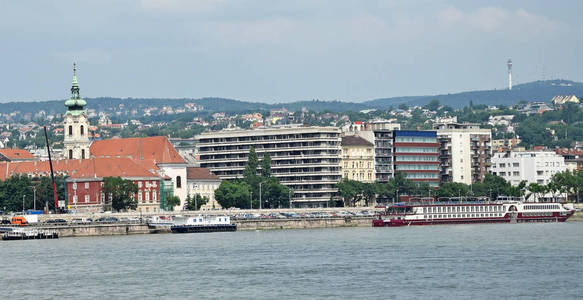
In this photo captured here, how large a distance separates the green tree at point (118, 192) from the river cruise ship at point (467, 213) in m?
36.4

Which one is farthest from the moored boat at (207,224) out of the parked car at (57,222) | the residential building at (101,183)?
the residential building at (101,183)

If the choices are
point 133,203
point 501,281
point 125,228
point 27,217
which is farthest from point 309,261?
point 133,203

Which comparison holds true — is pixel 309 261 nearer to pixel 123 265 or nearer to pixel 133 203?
pixel 123 265

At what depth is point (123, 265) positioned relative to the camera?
102125mm

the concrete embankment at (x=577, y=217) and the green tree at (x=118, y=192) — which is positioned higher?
the green tree at (x=118, y=192)

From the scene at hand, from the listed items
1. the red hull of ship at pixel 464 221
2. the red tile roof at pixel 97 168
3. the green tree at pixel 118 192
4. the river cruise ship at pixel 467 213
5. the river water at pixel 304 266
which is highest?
the red tile roof at pixel 97 168

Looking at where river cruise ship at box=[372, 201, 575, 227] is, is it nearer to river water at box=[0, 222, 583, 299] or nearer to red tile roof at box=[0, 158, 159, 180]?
river water at box=[0, 222, 583, 299]

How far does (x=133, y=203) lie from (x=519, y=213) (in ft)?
174

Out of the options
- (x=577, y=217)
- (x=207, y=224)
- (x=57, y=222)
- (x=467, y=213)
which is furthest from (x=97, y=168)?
(x=577, y=217)

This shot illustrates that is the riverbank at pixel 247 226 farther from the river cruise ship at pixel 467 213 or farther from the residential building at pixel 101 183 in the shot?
the residential building at pixel 101 183

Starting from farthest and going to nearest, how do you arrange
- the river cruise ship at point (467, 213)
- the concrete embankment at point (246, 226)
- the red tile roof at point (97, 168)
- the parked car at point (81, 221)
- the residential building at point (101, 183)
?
the red tile roof at point (97, 168) → the residential building at point (101, 183) → the river cruise ship at point (467, 213) → the parked car at point (81, 221) → the concrete embankment at point (246, 226)

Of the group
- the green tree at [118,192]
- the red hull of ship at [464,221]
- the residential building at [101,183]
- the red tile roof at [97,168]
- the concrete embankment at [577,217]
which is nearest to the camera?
the red hull of ship at [464,221]

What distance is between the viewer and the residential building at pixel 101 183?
186 meters

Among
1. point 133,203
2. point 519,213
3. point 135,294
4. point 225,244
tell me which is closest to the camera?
point 135,294
